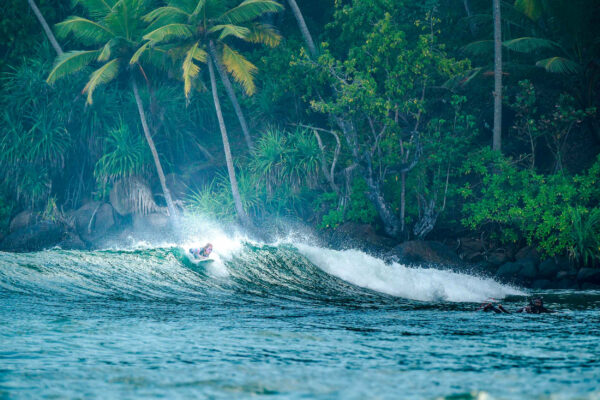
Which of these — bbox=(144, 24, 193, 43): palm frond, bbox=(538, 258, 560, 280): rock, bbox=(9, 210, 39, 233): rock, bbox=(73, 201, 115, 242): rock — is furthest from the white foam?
bbox=(9, 210, 39, 233): rock

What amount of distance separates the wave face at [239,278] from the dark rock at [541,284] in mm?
1554

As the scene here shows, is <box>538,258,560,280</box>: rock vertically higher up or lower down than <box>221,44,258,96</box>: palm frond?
lower down

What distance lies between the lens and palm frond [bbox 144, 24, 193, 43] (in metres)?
21.5

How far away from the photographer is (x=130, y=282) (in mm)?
13852

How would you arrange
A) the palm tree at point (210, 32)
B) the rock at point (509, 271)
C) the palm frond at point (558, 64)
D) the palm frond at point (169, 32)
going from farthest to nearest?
the palm tree at point (210, 32) → the palm frond at point (169, 32) → the palm frond at point (558, 64) → the rock at point (509, 271)

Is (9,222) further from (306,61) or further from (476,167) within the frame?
(476,167)

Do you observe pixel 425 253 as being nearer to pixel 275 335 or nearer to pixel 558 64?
pixel 558 64

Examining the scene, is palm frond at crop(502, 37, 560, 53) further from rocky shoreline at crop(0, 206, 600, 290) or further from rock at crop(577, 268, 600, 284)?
rock at crop(577, 268, 600, 284)

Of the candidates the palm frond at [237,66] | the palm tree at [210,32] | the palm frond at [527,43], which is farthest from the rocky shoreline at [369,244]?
the palm frond at [527,43]

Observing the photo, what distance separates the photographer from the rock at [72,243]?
86.2ft

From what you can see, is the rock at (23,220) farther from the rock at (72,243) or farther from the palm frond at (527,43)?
the palm frond at (527,43)

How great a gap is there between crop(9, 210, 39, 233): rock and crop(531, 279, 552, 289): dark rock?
69.7ft

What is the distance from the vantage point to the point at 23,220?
90.4 feet

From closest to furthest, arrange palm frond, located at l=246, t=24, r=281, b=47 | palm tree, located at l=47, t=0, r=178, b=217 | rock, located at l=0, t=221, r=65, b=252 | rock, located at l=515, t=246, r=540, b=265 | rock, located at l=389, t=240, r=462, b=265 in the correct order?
rock, located at l=515, t=246, r=540, b=265 → rock, located at l=389, t=240, r=462, b=265 → palm tree, located at l=47, t=0, r=178, b=217 → palm frond, located at l=246, t=24, r=281, b=47 → rock, located at l=0, t=221, r=65, b=252
